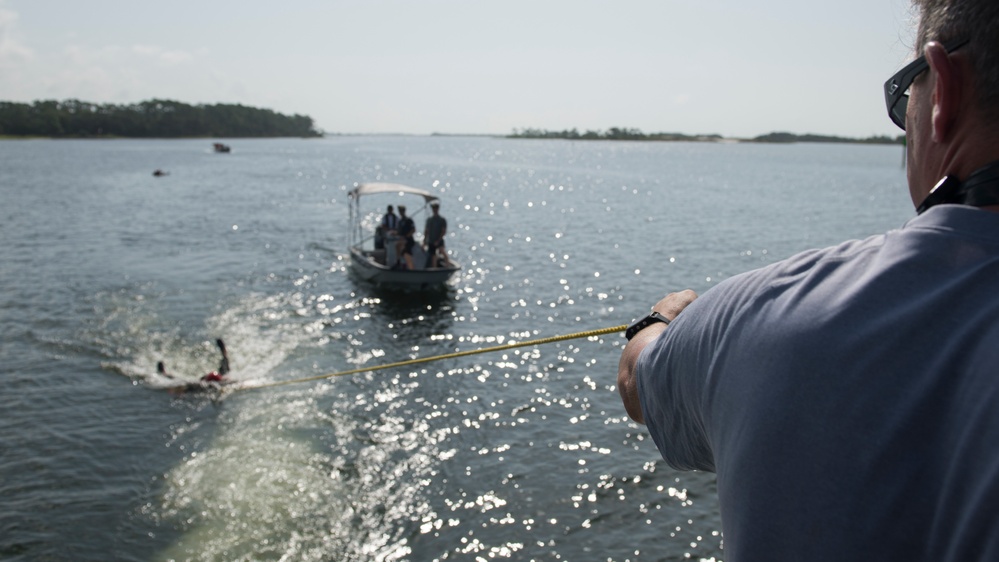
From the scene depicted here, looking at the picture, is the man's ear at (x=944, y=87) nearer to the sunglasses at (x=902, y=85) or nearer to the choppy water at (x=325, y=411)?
the sunglasses at (x=902, y=85)

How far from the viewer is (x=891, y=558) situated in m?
1.06

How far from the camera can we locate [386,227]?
2450cm

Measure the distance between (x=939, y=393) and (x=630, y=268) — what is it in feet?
89.4

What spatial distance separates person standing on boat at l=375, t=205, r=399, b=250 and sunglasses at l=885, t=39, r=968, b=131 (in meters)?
22.4

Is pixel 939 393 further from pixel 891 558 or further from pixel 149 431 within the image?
pixel 149 431

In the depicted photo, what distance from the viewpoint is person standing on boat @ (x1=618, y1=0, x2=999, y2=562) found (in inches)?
39.4

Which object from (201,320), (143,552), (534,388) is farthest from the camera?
(201,320)

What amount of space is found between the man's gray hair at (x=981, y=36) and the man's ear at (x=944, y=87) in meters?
0.03

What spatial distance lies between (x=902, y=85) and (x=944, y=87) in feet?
0.76

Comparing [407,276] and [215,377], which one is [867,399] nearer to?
[215,377]

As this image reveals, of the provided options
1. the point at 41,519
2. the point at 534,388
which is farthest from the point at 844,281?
the point at 534,388

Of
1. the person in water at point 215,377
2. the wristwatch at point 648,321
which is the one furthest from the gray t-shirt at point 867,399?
the person in water at point 215,377

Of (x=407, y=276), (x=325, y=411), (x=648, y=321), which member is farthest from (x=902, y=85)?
(x=407, y=276)

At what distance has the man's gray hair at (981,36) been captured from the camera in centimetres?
117
